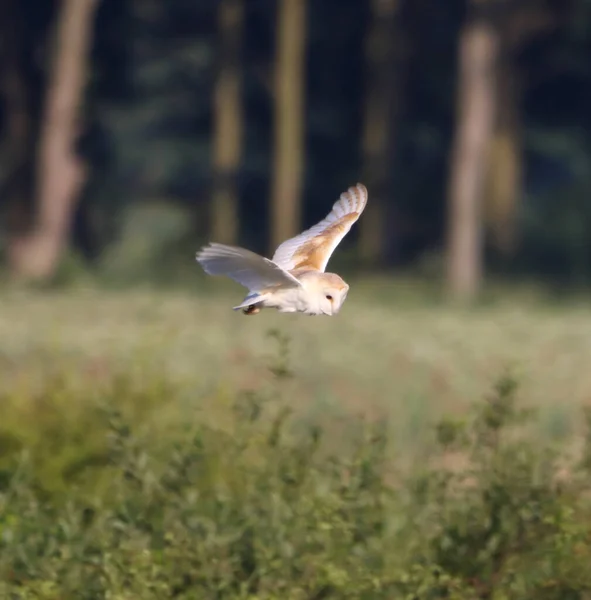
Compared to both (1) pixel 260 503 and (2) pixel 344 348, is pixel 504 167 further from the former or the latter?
(1) pixel 260 503

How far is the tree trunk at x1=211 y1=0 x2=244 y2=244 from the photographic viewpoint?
1480 inches

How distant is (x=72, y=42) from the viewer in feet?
97.0

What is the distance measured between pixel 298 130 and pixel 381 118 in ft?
11.8

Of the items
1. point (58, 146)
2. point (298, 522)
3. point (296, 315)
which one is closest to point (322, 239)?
point (298, 522)

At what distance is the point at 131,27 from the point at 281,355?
26.7 meters

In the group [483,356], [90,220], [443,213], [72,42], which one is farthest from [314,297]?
[443,213]

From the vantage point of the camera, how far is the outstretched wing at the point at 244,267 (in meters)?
6.07

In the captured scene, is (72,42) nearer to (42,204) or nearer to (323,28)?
(42,204)

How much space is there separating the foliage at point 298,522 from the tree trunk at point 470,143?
1842cm

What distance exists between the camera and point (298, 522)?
8.32 m

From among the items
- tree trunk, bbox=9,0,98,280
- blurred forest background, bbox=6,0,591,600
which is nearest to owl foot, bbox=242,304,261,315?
blurred forest background, bbox=6,0,591,600

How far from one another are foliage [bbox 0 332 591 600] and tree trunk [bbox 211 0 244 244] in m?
28.3

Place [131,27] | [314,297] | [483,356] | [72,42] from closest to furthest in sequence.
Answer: [314,297] < [483,356] < [72,42] < [131,27]

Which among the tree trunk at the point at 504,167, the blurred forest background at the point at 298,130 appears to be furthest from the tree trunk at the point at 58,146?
the tree trunk at the point at 504,167
